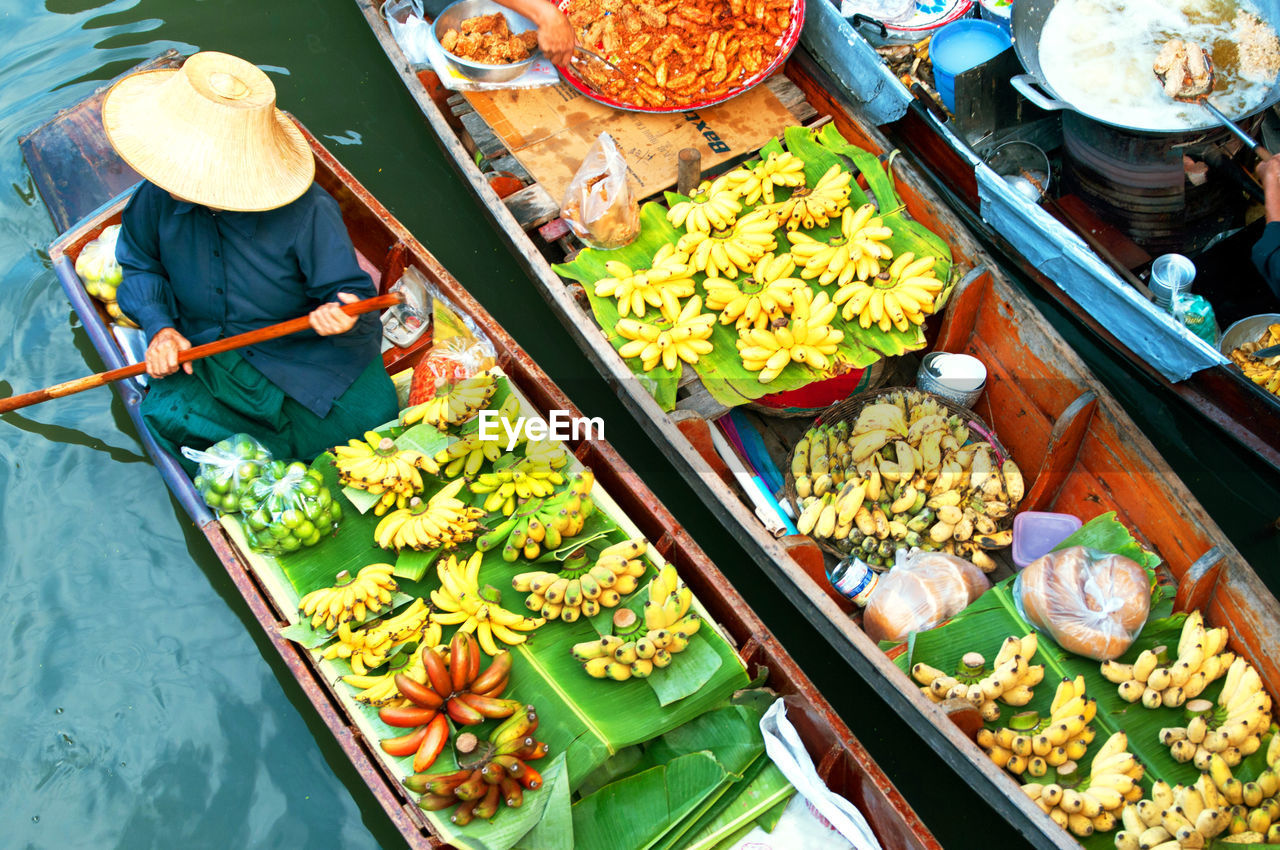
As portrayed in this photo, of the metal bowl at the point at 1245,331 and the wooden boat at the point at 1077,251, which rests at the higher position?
the wooden boat at the point at 1077,251

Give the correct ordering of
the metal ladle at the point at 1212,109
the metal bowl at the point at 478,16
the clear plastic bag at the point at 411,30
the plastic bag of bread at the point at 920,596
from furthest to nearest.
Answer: the clear plastic bag at the point at 411,30 < the metal bowl at the point at 478,16 < the metal ladle at the point at 1212,109 < the plastic bag of bread at the point at 920,596

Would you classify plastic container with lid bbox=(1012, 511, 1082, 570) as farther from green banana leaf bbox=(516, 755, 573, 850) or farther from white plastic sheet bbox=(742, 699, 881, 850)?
green banana leaf bbox=(516, 755, 573, 850)

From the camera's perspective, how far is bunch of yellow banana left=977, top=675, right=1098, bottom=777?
10.5ft

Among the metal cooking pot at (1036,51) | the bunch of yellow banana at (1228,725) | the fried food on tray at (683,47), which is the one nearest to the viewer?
the bunch of yellow banana at (1228,725)

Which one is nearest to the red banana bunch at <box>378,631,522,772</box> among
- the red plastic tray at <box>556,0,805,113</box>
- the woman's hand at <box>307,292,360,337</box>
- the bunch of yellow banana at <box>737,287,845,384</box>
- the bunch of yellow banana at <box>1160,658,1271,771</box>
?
the woman's hand at <box>307,292,360,337</box>

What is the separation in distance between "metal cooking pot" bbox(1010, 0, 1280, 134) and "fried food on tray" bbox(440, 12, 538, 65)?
8.95 ft

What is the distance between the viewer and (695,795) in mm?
3088

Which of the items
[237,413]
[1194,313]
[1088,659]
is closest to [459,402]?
[237,413]

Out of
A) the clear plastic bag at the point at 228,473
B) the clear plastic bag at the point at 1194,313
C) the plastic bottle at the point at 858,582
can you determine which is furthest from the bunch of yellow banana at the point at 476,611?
the clear plastic bag at the point at 1194,313

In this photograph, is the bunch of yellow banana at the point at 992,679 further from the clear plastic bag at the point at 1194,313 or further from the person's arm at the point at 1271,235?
the person's arm at the point at 1271,235

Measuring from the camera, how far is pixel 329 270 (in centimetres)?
379

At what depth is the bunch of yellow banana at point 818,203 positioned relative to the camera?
14.4 feet

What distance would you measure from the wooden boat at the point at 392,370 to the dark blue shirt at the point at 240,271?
0.63 meters

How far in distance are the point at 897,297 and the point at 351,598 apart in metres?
2.80
